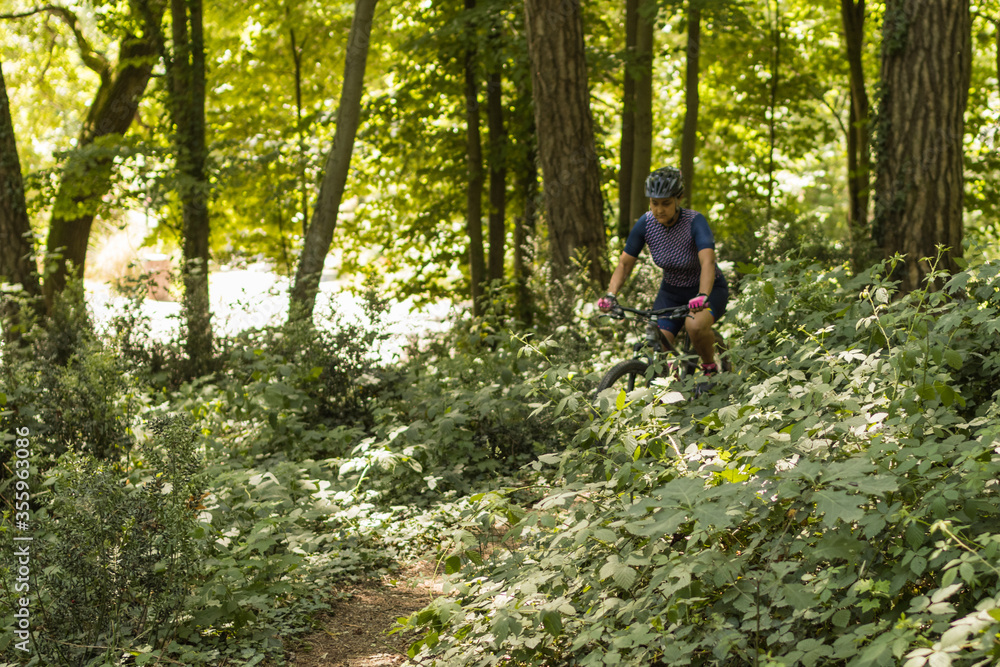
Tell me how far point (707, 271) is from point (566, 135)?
435cm

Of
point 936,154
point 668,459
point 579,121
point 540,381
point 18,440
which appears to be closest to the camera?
point 668,459

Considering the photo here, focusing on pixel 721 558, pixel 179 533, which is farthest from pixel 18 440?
pixel 721 558

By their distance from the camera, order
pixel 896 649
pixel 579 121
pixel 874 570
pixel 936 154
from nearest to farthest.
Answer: pixel 896 649
pixel 874 570
pixel 936 154
pixel 579 121

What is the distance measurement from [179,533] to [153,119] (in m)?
14.4

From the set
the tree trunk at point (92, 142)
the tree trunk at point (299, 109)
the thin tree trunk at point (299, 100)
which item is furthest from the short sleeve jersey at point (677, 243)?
the tree trunk at point (92, 142)

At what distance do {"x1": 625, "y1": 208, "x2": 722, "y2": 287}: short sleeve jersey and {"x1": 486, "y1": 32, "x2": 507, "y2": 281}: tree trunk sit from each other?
7458 millimetres

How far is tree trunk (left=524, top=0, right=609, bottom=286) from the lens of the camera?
9531 mm

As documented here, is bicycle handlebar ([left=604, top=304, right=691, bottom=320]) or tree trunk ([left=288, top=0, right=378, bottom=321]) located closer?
bicycle handlebar ([left=604, top=304, right=691, bottom=320])

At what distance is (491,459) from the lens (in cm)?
643

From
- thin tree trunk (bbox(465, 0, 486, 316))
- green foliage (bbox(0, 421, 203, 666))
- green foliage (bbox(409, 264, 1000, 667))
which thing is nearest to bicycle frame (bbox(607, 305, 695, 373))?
green foliage (bbox(409, 264, 1000, 667))

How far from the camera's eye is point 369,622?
175 inches

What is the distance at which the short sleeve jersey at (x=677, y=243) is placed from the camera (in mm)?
6035

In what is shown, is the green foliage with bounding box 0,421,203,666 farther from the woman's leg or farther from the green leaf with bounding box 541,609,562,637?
the woman's leg

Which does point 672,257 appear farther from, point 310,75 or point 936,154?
point 310,75
